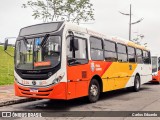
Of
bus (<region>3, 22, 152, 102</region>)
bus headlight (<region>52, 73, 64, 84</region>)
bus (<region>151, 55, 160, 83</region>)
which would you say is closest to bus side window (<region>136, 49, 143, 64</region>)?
bus (<region>3, 22, 152, 102</region>)

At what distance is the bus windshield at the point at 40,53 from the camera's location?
37.1 ft

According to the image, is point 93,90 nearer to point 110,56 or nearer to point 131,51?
point 110,56

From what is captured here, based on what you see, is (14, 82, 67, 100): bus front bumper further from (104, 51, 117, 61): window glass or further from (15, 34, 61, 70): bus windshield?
(104, 51, 117, 61): window glass

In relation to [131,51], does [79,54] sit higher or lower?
lower

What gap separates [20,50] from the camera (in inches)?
487

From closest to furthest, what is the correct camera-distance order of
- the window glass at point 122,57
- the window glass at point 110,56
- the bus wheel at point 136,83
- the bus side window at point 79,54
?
the bus side window at point 79,54 → the window glass at point 110,56 → the window glass at point 122,57 → the bus wheel at point 136,83

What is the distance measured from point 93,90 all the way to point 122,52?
4312 mm

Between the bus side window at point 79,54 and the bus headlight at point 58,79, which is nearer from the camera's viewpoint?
the bus headlight at point 58,79

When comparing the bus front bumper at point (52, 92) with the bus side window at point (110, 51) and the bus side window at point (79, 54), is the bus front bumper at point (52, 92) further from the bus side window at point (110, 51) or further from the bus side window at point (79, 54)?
the bus side window at point (110, 51)

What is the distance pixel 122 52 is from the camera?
55.5ft

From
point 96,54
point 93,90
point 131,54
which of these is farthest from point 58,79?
point 131,54

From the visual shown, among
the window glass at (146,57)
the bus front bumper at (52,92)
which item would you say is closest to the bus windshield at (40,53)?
the bus front bumper at (52,92)

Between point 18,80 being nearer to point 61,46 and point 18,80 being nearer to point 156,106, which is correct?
point 61,46

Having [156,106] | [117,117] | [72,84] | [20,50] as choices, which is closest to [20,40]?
[20,50]
